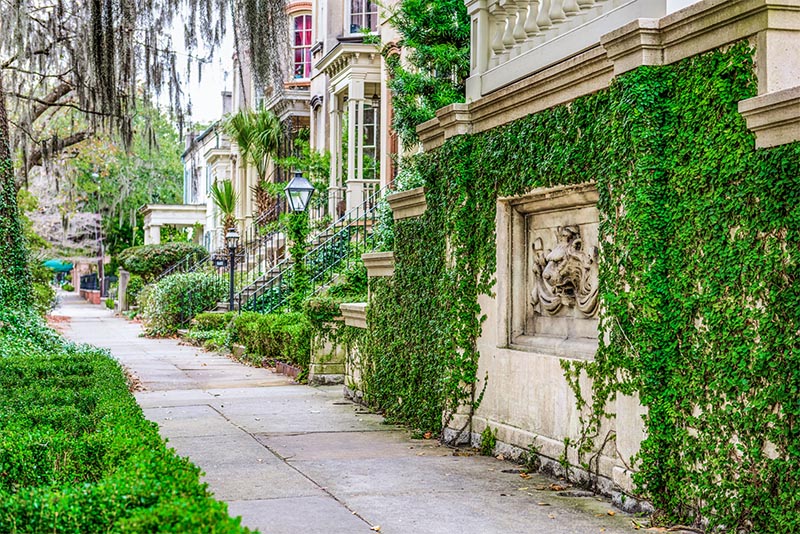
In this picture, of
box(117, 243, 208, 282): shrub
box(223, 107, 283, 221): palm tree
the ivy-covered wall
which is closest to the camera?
the ivy-covered wall

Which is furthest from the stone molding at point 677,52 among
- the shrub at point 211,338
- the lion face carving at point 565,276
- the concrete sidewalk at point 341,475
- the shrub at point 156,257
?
the shrub at point 156,257

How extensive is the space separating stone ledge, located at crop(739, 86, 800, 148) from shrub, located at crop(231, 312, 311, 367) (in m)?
10.5

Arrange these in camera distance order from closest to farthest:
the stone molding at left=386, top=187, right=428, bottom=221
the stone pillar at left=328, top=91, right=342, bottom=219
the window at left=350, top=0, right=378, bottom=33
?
1. the stone molding at left=386, top=187, right=428, bottom=221
2. the stone pillar at left=328, top=91, right=342, bottom=219
3. the window at left=350, top=0, right=378, bottom=33

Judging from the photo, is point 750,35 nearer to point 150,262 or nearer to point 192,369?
point 192,369

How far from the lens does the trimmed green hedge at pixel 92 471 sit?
3.79 m

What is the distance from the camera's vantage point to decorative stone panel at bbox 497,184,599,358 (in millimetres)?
7371

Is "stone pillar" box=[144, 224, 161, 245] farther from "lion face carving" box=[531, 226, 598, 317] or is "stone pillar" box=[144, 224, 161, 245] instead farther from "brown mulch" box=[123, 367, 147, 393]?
"lion face carving" box=[531, 226, 598, 317]

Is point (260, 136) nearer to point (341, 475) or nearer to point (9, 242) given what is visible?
point (9, 242)

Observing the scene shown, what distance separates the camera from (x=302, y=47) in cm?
3192

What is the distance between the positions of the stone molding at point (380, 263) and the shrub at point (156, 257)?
27.5m

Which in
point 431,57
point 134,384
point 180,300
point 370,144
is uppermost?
point 370,144

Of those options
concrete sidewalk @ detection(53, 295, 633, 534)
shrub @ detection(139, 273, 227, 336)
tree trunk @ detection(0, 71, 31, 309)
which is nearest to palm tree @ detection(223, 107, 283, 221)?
shrub @ detection(139, 273, 227, 336)

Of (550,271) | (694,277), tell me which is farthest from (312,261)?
(694,277)

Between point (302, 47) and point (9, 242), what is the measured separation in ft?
60.7
